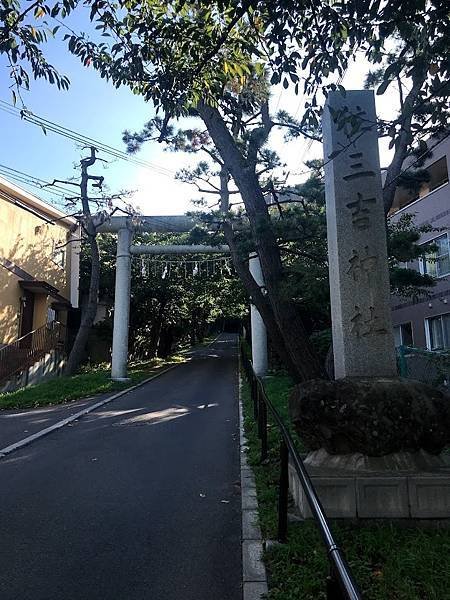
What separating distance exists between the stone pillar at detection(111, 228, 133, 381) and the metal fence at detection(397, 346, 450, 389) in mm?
10382

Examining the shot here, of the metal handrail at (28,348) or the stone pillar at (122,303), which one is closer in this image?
the metal handrail at (28,348)

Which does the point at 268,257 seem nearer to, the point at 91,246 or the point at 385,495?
the point at 385,495

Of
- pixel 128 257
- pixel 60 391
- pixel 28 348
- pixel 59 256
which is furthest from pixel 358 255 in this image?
pixel 59 256

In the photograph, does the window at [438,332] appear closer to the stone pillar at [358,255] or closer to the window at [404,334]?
the window at [404,334]

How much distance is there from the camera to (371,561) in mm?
3271

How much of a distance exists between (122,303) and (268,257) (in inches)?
445

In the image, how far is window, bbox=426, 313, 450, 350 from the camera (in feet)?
53.1

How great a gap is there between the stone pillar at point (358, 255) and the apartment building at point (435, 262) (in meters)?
10.7

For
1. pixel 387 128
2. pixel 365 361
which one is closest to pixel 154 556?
pixel 365 361

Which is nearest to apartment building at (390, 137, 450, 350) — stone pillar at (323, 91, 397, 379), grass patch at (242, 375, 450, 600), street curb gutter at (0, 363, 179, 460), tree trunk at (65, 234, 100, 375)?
street curb gutter at (0, 363, 179, 460)

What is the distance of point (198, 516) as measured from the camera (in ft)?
14.9

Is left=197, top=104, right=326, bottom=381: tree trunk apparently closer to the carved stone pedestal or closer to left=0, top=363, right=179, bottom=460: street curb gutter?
the carved stone pedestal

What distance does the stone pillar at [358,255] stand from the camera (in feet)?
16.0

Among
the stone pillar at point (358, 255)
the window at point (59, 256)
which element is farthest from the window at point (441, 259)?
the window at point (59, 256)
